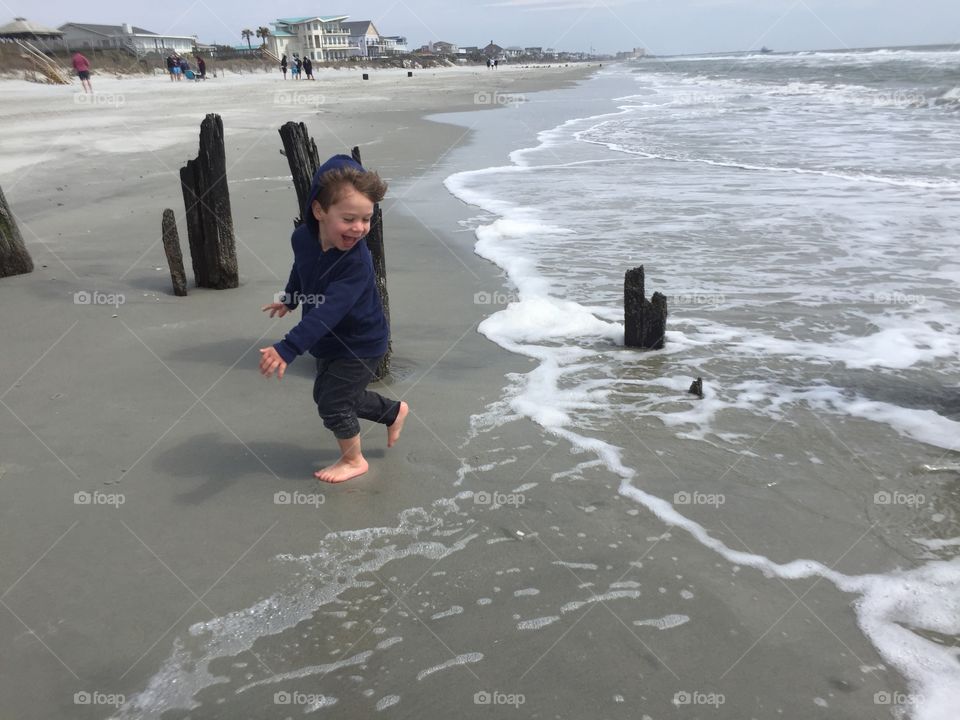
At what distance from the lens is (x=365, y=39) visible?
134 meters

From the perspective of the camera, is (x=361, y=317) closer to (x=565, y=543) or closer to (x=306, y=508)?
(x=306, y=508)

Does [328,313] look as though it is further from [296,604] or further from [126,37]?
[126,37]

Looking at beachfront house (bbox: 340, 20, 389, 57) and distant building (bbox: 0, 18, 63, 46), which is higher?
beachfront house (bbox: 340, 20, 389, 57)

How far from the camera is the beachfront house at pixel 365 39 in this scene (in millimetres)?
131350

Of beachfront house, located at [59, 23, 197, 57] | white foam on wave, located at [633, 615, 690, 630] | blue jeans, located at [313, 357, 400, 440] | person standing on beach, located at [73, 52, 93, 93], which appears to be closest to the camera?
white foam on wave, located at [633, 615, 690, 630]

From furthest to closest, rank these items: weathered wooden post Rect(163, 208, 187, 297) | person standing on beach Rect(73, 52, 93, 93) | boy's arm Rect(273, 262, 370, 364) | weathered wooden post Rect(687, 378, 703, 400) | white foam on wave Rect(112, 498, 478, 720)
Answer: person standing on beach Rect(73, 52, 93, 93), weathered wooden post Rect(163, 208, 187, 297), weathered wooden post Rect(687, 378, 703, 400), boy's arm Rect(273, 262, 370, 364), white foam on wave Rect(112, 498, 478, 720)

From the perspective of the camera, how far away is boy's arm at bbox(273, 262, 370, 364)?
10.1ft

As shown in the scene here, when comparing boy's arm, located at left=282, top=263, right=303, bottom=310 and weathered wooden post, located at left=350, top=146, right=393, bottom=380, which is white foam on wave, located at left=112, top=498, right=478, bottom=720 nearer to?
boy's arm, located at left=282, top=263, right=303, bottom=310

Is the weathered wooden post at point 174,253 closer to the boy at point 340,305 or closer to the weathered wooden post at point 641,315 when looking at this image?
the boy at point 340,305

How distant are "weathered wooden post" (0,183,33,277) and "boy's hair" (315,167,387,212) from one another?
4.59m

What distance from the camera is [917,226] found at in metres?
8.48

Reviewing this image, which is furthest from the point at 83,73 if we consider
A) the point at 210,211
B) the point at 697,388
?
the point at 697,388

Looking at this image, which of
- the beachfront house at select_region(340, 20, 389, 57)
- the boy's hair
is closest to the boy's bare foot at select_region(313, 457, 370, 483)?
the boy's hair

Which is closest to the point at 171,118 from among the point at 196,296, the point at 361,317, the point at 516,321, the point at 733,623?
the point at 196,296
